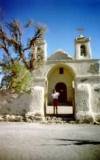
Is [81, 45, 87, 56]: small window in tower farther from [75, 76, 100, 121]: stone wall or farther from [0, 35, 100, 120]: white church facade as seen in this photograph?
[75, 76, 100, 121]: stone wall

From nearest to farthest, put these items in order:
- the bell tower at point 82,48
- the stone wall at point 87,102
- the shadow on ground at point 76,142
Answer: the shadow on ground at point 76,142 → the stone wall at point 87,102 → the bell tower at point 82,48

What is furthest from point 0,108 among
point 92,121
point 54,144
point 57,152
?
point 57,152

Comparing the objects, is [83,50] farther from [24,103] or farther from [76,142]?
[76,142]

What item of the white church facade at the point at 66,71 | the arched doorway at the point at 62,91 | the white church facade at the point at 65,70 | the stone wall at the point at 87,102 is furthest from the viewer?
the arched doorway at the point at 62,91

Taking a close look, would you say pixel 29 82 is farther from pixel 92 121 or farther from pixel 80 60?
pixel 80 60

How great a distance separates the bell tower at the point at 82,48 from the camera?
2583cm

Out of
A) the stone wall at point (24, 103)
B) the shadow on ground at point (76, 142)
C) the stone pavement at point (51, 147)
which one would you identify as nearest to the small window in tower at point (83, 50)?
the stone wall at point (24, 103)

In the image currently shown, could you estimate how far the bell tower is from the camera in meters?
25.8

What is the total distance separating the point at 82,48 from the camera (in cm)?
2616

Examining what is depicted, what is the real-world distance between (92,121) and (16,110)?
3593mm

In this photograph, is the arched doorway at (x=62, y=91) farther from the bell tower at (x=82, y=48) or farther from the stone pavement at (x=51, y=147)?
the stone pavement at (x=51, y=147)

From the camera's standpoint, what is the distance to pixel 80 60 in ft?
83.9

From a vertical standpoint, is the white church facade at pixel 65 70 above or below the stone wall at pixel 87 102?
above

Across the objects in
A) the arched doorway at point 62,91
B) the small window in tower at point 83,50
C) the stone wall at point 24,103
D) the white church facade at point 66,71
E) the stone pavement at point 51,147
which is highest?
the small window in tower at point 83,50
